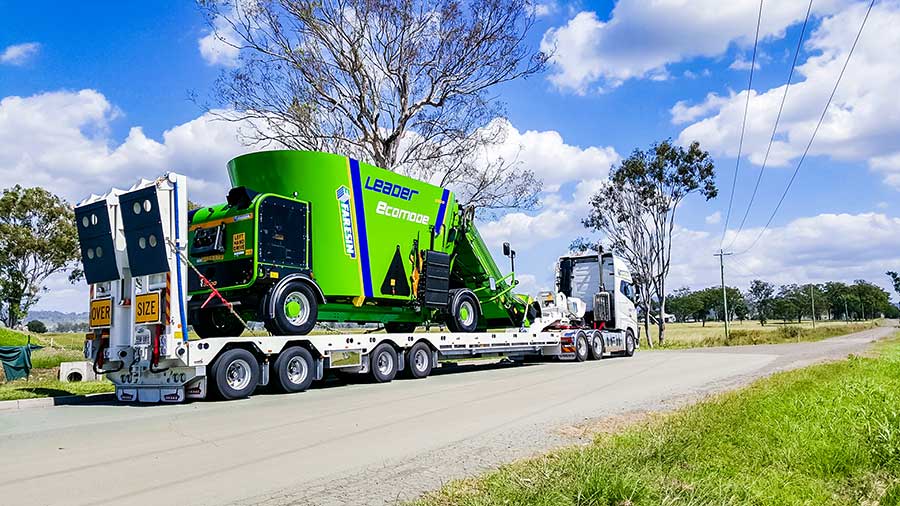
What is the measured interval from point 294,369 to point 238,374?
127 centimetres

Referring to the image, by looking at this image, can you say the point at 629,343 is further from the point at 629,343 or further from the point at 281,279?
the point at 281,279

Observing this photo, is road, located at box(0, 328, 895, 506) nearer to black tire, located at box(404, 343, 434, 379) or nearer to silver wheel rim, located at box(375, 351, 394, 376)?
silver wheel rim, located at box(375, 351, 394, 376)

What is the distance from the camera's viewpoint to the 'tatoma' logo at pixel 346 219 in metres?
14.2

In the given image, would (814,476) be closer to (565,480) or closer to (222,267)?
(565,480)

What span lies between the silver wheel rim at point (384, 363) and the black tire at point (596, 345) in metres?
9.16

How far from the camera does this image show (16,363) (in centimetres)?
1591

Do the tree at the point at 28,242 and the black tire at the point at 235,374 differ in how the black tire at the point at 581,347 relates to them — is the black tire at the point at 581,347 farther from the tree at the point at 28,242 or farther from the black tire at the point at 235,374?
the tree at the point at 28,242

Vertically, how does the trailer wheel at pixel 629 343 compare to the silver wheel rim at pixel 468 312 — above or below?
below

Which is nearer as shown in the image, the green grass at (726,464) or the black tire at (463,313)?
the green grass at (726,464)

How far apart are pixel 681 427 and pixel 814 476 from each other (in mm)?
1777

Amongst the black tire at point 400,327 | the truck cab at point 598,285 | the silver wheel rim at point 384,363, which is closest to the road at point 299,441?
the silver wheel rim at point 384,363

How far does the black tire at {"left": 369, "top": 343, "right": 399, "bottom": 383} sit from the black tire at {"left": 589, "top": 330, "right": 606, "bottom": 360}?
9007 millimetres

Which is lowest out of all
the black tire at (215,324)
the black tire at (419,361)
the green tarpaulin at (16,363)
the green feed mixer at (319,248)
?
the black tire at (419,361)

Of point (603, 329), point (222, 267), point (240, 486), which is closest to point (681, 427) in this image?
point (240, 486)
